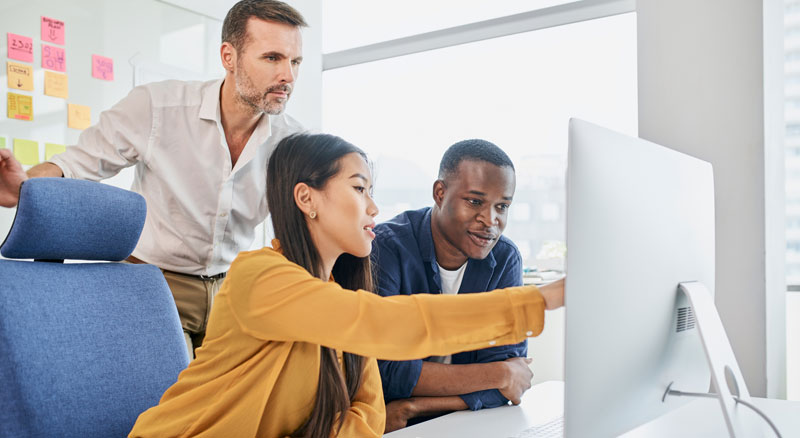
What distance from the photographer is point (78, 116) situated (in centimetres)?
243

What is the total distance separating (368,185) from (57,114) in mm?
1663

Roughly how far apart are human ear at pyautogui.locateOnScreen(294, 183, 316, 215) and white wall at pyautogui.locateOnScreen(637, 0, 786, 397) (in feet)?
4.85

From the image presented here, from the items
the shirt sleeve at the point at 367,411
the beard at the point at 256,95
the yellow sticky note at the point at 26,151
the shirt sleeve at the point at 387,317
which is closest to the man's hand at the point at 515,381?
the shirt sleeve at the point at 367,411

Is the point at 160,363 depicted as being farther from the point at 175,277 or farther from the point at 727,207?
the point at 727,207

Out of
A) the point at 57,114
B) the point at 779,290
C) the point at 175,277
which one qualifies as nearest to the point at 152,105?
the point at 175,277

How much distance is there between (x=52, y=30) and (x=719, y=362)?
2366 millimetres

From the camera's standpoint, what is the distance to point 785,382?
2.08 metres

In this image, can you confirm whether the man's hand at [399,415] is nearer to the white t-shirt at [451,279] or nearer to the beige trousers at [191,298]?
the white t-shirt at [451,279]

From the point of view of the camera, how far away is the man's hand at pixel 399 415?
137cm

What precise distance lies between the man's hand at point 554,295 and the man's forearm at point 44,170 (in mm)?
1307

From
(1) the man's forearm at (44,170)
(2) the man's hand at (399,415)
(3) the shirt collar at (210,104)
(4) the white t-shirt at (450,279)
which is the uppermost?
(3) the shirt collar at (210,104)

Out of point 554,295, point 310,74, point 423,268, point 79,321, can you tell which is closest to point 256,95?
point 423,268

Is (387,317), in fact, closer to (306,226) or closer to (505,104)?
(306,226)

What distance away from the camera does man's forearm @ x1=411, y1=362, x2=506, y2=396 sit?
1.37 metres
